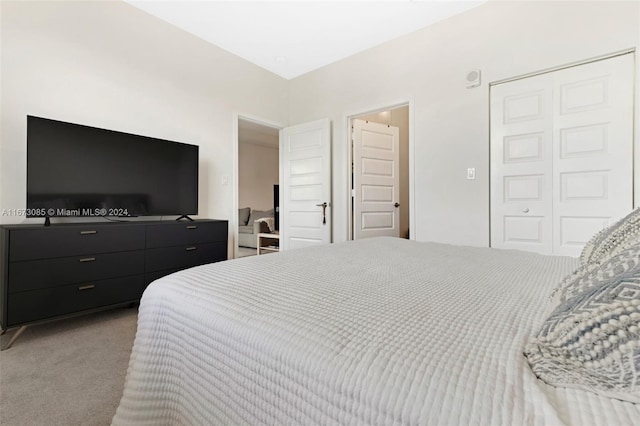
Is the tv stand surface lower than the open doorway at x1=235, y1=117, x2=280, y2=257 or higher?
lower

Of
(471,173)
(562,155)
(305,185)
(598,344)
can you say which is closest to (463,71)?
(471,173)

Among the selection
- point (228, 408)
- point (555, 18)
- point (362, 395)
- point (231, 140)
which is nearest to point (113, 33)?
point (231, 140)

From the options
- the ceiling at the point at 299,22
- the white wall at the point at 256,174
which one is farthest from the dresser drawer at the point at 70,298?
the white wall at the point at 256,174

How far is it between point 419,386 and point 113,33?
11.8 ft

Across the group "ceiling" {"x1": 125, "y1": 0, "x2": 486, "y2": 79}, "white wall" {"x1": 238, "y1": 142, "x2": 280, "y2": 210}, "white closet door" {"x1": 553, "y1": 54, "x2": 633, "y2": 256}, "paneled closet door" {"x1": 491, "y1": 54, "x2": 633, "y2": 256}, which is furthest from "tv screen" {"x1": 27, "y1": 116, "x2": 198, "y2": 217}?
"white wall" {"x1": 238, "y1": 142, "x2": 280, "y2": 210}

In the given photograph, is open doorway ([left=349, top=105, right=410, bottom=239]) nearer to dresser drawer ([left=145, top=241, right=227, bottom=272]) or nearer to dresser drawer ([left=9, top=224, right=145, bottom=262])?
dresser drawer ([left=145, top=241, right=227, bottom=272])

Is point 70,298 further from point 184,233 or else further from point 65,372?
point 184,233

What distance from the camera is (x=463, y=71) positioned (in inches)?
117

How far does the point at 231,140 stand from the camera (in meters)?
3.67

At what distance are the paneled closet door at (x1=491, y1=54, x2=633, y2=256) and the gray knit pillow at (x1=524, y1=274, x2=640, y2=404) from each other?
262cm

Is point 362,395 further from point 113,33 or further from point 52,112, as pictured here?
point 113,33

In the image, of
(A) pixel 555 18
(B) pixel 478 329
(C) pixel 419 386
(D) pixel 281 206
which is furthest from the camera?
(D) pixel 281 206

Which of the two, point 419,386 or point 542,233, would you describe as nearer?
point 419,386

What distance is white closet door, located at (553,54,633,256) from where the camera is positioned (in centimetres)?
228
